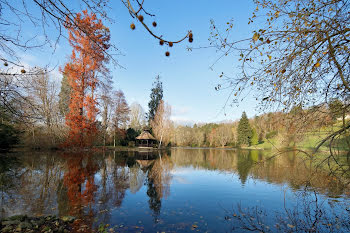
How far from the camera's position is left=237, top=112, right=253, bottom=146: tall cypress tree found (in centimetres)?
4619

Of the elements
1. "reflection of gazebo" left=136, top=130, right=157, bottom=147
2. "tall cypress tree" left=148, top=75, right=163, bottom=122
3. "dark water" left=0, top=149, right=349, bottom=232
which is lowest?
"dark water" left=0, top=149, right=349, bottom=232

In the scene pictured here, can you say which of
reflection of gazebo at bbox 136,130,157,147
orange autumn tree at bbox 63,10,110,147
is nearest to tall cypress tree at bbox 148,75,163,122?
reflection of gazebo at bbox 136,130,157,147

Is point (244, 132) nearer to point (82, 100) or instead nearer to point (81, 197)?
point (82, 100)

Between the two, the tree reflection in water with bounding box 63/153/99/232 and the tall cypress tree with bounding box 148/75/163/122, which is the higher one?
the tall cypress tree with bounding box 148/75/163/122

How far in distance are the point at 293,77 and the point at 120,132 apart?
2916 cm

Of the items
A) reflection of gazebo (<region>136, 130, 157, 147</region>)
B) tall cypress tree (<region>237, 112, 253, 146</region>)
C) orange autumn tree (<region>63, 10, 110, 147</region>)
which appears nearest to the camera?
orange autumn tree (<region>63, 10, 110, 147</region>)

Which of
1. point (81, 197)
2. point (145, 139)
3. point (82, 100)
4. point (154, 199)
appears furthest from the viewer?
point (145, 139)

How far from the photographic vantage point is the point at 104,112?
28.7 meters

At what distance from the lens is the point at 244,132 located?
46688 millimetres

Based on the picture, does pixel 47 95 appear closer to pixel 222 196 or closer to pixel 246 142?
pixel 222 196

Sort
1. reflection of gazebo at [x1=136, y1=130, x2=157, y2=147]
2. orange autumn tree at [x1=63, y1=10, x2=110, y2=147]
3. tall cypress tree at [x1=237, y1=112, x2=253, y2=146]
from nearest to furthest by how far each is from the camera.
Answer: orange autumn tree at [x1=63, y1=10, x2=110, y2=147] < reflection of gazebo at [x1=136, y1=130, x2=157, y2=147] < tall cypress tree at [x1=237, y1=112, x2=253, y2=146]

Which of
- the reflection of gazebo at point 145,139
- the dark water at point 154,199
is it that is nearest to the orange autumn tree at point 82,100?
the dark water at point 154,199

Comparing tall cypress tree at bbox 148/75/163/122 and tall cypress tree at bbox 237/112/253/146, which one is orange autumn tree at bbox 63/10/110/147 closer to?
tall cypress tree at bbox 148/75/163/122

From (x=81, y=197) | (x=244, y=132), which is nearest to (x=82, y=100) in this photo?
(x=81, y=197)
